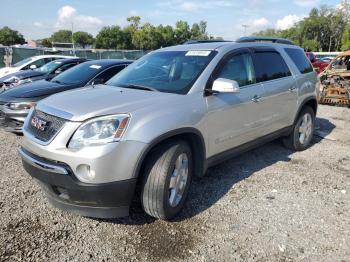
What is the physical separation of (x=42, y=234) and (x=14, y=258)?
39 centimetres

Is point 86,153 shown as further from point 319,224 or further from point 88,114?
point 319,224

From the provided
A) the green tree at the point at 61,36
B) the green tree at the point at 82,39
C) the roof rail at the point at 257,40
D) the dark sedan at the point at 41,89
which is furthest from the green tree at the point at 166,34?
the roof rail at the point at 257,40

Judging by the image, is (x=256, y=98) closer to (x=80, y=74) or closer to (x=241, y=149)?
(x=241, y=149)

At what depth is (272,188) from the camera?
15.0 feet

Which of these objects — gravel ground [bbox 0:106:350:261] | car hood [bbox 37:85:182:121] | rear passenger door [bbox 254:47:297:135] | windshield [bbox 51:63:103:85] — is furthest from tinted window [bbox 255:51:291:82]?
windshield [bbox 51:63:103:85]

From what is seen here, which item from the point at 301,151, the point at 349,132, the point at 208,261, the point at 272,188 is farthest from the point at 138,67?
the point at 349,132

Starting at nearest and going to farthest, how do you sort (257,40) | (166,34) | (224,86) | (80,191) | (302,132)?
1. (80,191)
2. (224,86)
3. (257,40)
4. (302,132)
5. (166,34)

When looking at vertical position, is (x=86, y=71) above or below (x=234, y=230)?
above

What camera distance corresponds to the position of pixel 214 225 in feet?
12.0

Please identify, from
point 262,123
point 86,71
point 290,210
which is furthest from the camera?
point 86,71

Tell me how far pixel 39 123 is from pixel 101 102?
2.12 feet

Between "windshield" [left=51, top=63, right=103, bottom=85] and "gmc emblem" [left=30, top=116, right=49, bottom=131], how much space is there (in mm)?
→ 3791

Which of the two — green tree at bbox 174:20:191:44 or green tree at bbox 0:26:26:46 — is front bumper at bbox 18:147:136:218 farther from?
green tree at bbox 0:26:26:46

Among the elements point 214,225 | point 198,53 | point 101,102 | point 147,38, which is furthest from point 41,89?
A: point 147,38
